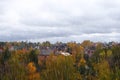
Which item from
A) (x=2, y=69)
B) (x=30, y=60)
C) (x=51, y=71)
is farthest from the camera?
(x=30, y=60)

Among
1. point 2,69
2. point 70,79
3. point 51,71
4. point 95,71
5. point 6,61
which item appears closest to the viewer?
point 70,79

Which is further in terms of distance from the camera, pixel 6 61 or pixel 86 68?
pixel 6 61

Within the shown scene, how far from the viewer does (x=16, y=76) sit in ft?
205

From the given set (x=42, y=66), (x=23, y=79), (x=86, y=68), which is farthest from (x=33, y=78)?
(x=42, y=66)

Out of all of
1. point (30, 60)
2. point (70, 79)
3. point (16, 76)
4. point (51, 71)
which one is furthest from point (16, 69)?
point (30, 60)

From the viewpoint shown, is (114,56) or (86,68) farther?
(114,56)

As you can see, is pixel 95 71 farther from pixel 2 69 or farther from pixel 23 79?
pixel 2 69

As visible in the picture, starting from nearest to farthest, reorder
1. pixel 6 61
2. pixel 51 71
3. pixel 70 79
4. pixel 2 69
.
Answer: pixel 70 79 < pixel 51 71 < pixel 2 69 < pixel 6 61

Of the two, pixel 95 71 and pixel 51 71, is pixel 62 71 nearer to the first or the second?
pixel 51 71

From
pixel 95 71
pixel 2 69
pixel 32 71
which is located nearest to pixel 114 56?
pixel 95 71

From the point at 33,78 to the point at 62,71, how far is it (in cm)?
714

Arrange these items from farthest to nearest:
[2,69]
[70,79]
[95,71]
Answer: [2,69] < [95,71] < [70,79]

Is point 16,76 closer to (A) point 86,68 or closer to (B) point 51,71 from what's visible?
(B) point 51,71

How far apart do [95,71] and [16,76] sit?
18174 millimetres
